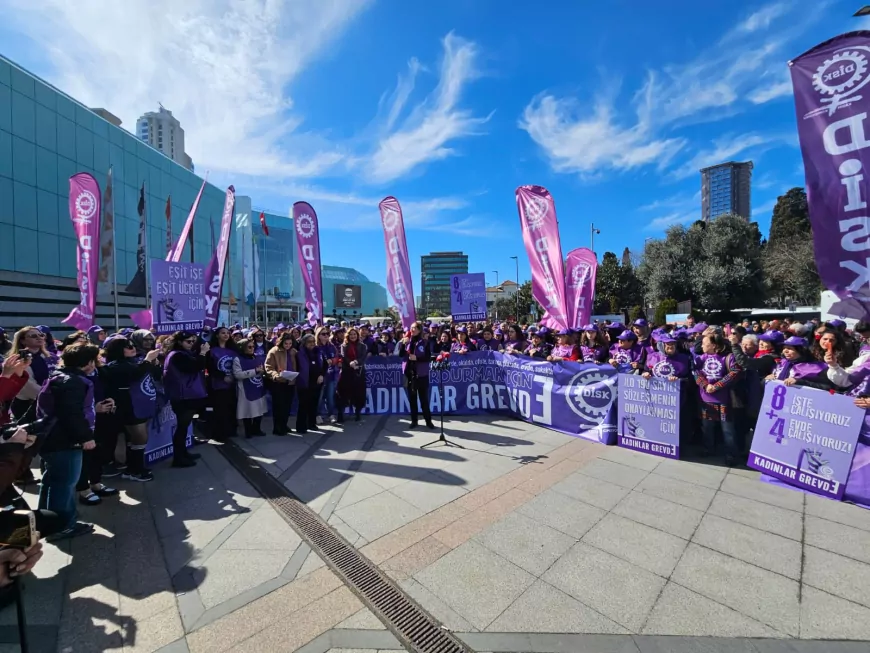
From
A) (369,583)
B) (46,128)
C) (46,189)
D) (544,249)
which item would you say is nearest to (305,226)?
(544,249)

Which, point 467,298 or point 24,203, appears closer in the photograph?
point 467,298

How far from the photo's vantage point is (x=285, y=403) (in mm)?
7270

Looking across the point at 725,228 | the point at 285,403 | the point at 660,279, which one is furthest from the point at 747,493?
the point at 725,228

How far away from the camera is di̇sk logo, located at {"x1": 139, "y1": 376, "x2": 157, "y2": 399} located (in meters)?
4.91

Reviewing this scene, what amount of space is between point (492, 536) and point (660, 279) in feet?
106

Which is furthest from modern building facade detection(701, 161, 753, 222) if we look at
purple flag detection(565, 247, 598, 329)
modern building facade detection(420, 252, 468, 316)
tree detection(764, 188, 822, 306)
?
purple flag detection(565, 247, 598, 329)

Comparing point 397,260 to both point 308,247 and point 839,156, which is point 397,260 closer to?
point 308,247

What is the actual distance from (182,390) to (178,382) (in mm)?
123

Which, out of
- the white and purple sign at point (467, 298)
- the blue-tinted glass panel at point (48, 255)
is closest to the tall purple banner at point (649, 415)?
the white and purple sign at point (467, 298)

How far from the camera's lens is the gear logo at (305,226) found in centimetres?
1063

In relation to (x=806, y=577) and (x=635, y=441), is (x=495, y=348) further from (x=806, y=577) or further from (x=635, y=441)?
(x=806, y=577)

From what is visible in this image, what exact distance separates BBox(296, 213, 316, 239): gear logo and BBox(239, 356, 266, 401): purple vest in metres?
4.63

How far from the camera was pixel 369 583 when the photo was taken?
9.96 feet

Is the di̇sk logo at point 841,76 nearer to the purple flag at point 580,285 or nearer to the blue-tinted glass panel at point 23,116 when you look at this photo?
the purple flag at point 580,285
